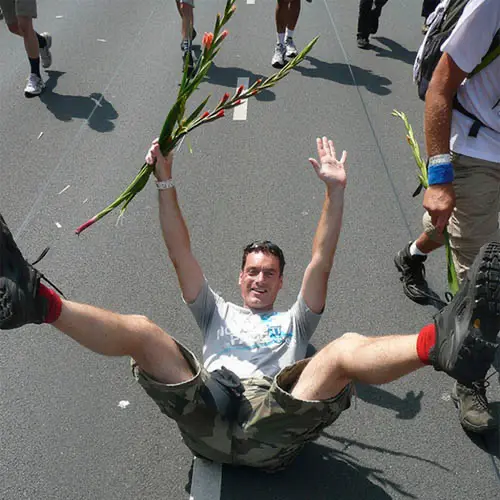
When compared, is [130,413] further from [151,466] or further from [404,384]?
[404,384]

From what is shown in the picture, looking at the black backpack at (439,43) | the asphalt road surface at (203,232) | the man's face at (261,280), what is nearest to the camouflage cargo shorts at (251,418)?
the asphalt road surface at (203,232)

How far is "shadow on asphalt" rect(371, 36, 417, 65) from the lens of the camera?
28.8ft

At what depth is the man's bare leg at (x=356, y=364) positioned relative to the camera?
2611mm

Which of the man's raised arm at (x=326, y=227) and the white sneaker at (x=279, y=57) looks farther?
the white sneaker at (x=279, y=57)

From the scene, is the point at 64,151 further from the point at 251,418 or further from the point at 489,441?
the point at 489,441

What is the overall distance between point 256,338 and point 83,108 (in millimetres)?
4752

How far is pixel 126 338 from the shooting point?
9.59 feet

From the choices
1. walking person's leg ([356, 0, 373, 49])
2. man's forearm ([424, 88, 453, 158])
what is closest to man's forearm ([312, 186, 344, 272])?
man's forearm ([424, 88, 453, 158])

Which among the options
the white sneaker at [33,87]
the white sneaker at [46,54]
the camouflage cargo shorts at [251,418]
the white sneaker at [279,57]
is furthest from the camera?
the white sneaker at [279,57]

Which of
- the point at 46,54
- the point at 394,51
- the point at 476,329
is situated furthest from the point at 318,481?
the point at 394,51

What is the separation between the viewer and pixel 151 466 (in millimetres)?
3316

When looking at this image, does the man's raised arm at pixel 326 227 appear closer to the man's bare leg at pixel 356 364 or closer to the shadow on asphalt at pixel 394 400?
the man's bare leg at pixel 356 364

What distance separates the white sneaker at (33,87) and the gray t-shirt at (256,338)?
498 cm

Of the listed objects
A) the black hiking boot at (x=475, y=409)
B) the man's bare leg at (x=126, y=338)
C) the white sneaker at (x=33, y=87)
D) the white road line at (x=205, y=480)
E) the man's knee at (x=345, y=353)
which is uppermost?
the man's knee at (x=345, y=353)
